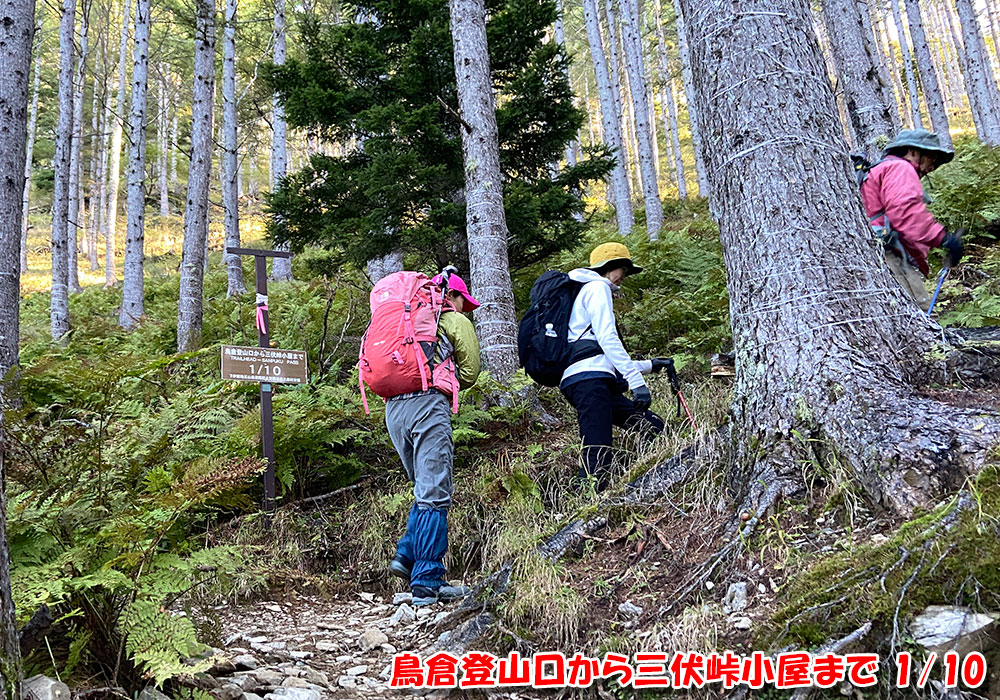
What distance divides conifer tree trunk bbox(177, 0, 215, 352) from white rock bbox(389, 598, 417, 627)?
671cm

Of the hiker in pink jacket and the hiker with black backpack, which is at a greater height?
A: the hiker in pink jacket

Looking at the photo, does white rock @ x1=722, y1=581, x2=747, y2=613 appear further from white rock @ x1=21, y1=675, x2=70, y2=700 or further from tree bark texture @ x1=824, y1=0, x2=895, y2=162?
tree bark texture @ x1=824, y1=0, x2=895, y2=162

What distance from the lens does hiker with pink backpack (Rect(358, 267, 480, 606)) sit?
186 inches

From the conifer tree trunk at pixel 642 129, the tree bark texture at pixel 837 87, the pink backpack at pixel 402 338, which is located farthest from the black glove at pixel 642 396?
the conifer tree trunk at pixel 642 129

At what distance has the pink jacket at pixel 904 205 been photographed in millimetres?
4898

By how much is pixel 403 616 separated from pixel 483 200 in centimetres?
419

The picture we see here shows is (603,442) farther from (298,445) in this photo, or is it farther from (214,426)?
(214,426)

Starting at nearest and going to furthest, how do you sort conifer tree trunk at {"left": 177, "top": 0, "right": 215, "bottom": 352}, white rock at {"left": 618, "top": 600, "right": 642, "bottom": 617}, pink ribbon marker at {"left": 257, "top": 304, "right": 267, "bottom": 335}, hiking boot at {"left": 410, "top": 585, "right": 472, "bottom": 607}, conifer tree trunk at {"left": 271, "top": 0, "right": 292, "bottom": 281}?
1. white rock at {"left": 618, "top": 600, "right": 642, "bottom": 617}
2. hiking boot at {"left": 410, "top": 585, "right": 472, "bottom": 607}
3. pink ribbon marker at {"left": 257, "top": 304, "right": 267, "bottom": 335}
4. conifer tree trunk at {"left": 177, "top": 0, "right": 215, "bottom": 352}
5. conifer tree trunk at {"left": 271, "top": 0, "right": 292, "bottom": 281}

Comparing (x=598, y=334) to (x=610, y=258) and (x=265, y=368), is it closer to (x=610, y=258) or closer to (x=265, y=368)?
(x=610, y=258)

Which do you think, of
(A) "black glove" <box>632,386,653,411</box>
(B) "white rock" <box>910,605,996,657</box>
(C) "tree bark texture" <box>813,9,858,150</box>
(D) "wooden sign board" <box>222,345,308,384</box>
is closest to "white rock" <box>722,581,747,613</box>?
(B) "white rock" <box>910,605,996,657</box>

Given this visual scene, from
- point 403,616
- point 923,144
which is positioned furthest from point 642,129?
point 403,616

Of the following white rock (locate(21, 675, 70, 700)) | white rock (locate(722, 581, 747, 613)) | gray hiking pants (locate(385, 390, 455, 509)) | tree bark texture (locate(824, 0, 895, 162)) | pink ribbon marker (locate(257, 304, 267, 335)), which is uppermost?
tree bark texture (locate(824, 0, 895, 162))

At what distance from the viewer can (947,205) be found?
842 centimetres

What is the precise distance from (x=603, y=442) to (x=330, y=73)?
6167 mm
